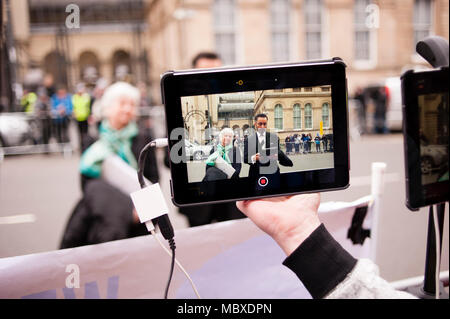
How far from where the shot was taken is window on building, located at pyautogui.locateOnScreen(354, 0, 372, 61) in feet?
4.08

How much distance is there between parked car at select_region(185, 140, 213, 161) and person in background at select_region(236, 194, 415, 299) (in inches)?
5.9

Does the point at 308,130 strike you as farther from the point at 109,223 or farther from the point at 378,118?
the point at 378,118

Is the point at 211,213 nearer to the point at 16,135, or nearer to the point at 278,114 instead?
the point at 278,114

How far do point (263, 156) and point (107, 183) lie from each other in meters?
0.65

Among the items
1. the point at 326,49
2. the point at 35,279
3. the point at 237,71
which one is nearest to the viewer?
the point at 237,71


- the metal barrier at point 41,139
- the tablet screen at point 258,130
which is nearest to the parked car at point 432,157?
the tablet screen at point 258,130

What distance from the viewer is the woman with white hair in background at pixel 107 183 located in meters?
1.27

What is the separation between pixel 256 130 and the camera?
87 cm

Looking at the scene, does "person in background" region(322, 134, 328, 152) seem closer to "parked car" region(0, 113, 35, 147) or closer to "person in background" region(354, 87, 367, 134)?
"person in background" region(354, 87, 367, 134)

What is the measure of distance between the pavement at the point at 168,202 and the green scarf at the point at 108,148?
0.14 meters

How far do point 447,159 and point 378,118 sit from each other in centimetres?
377

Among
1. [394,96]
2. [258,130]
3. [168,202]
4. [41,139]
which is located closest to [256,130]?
[258,130]
